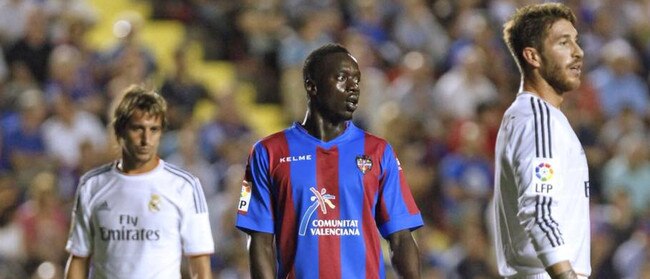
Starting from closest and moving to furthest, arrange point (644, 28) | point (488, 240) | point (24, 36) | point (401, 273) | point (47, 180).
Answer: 1. point (401, 273)
2. point (47, 180)
3. point (488, 240)
4. point (24, 36)
5. point (644, 28)

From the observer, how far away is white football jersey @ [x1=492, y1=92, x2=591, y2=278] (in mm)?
5965

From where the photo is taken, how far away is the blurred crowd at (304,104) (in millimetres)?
12461

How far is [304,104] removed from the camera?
47.1ft

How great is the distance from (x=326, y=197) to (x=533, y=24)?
1.26 meters

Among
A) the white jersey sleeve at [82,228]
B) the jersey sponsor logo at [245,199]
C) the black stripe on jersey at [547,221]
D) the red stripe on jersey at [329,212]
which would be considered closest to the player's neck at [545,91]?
the black stripe on jersey at [547,221]

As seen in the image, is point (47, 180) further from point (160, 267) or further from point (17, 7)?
point (160, 267)

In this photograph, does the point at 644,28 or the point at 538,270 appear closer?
the point at 538,270

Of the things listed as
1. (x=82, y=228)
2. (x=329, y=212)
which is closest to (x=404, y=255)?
(x=329, y=212)

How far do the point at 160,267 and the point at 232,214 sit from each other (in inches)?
190

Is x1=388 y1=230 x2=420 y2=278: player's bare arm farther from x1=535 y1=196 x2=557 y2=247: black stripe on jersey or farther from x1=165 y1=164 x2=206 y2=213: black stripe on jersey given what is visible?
x1=165 y1=164 x2=206 y2=213: black stripe on jersey

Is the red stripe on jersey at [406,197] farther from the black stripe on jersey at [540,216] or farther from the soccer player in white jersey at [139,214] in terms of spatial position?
the soccer player in white jersey at [139,214]

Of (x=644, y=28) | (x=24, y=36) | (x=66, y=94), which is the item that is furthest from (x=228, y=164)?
(x=644, y=28)

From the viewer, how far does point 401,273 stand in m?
6.03

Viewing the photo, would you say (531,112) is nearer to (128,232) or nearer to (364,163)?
(364,163)
